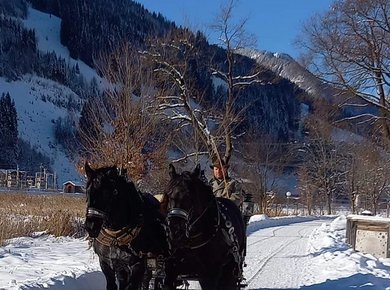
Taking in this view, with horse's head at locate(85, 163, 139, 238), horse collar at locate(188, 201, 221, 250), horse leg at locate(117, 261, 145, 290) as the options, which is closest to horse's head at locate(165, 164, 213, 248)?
horse collar at locate(188, 201, 221, 250)

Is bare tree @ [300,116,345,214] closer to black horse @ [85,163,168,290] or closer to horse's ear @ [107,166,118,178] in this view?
black horse @ [85,163,168,290]

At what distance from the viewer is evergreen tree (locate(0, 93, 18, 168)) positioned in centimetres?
9046

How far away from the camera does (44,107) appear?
12144 cm

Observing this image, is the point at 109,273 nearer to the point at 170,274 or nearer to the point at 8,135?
the point at 170,274

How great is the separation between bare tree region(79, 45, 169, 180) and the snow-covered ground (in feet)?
9.95

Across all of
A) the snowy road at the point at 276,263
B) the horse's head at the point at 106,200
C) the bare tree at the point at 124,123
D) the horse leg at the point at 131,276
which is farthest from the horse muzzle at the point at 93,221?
the bare tree at the point at 124,123

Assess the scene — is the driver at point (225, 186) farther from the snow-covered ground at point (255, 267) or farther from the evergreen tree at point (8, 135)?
the evergreen tree at point (8, 135)

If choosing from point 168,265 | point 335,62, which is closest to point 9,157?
point 335,62

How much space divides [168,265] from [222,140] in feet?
62.0

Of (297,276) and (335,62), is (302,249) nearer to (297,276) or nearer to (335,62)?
(297,276)

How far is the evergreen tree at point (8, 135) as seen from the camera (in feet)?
297

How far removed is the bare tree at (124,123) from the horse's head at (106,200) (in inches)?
331

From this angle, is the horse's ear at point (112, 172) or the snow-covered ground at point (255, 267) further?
the snow-covered ground at point (255, 267)

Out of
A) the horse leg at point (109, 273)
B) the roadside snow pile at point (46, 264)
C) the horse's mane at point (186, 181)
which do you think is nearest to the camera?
Result: the horse's mane at point (186, 181)
